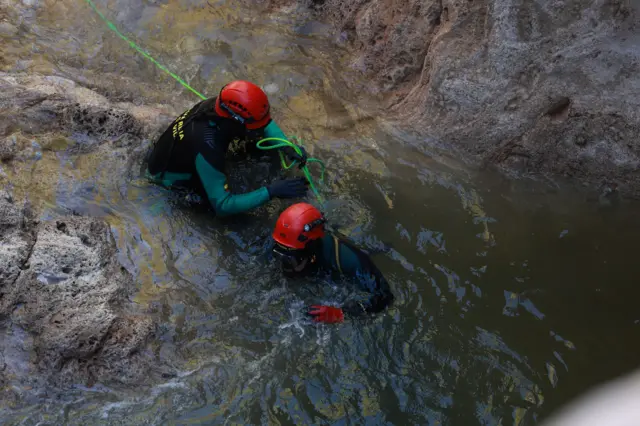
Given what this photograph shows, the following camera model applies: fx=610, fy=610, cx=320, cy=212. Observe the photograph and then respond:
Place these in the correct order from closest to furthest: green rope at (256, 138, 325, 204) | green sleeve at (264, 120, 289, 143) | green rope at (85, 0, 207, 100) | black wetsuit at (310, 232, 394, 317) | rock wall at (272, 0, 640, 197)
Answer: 1. black wetsuit at (310, 232, 394, 317)
2. rock wall at (272, 0, 640, 197)
3. green rope at (256, 138, 325, 204)
4. green sleeve at (264, 120, 289, 143)
5. green rope at (85, 0, 207, 100)

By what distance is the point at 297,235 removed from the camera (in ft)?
15.5

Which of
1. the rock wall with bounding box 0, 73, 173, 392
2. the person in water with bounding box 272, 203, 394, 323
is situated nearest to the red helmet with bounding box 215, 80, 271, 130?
the person in water with bounding box 272, 203, 394, 323

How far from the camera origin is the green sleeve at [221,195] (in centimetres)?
513

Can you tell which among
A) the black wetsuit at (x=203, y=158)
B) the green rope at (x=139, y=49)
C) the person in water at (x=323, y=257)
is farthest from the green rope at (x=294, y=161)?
the green rope at (x=139, y=49)

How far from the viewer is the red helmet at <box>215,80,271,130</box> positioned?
205 inches

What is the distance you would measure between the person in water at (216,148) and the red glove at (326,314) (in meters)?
1.06

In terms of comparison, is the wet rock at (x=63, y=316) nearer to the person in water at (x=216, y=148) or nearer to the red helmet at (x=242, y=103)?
the person in water at (x=216, y=148)

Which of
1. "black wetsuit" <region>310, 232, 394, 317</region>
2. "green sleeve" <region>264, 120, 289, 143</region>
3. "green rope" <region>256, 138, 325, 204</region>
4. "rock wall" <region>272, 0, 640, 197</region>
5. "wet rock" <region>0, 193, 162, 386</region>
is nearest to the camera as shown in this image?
"wet rock" <region>0, 193, 162, 386</region>

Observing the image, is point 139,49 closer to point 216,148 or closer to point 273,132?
point 273,132

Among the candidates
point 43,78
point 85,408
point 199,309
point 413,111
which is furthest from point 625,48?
point 43,78

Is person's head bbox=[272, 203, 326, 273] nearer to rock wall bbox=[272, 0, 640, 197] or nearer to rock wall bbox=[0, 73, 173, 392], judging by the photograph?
rock wall bbox=[0, 73, 173, 392]

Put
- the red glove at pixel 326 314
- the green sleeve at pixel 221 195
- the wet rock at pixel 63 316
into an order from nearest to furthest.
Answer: the wet rock at pixel 63 316
the red glove at pixel 326 314
the green sleeve at pixel 221 195

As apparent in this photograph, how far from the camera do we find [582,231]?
17.4ft

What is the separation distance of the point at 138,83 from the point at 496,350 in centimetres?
475
